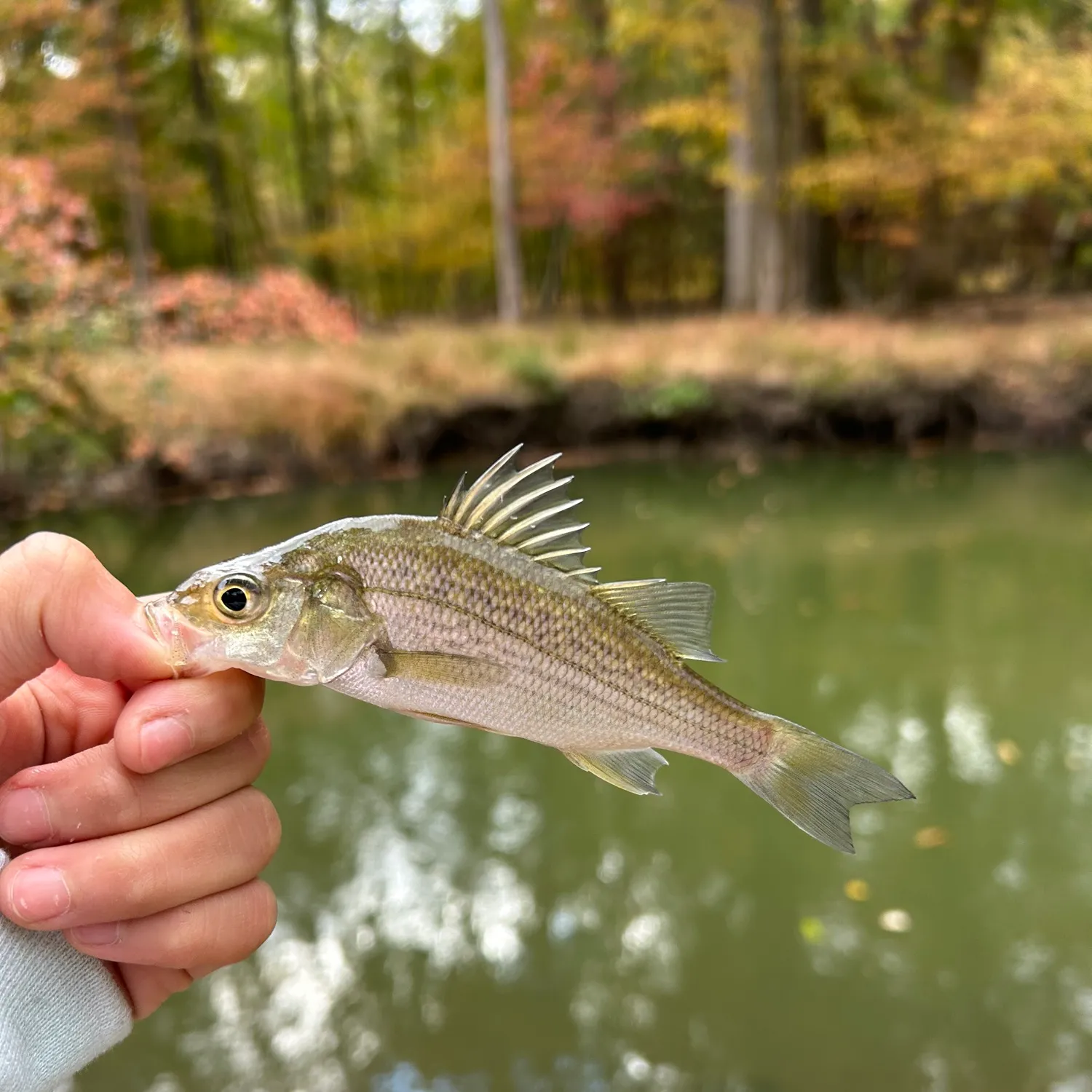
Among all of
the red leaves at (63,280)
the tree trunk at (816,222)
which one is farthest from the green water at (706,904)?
the tree trunk at (816,222)

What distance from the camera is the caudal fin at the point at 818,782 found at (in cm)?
106

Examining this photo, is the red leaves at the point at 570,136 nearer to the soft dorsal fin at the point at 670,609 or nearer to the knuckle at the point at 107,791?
the soft dorsal fin at the point at 670,609

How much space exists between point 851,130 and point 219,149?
11.8 metres

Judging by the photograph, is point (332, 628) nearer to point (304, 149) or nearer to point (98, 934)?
point (98, 934)

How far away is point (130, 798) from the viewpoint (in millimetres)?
1113

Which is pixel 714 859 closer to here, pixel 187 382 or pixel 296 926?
pixel 296 926

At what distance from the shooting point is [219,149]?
17.5 m

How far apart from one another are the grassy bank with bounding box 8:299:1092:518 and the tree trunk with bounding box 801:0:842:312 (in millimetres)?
4755

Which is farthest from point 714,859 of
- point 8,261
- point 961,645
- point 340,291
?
point 340,291

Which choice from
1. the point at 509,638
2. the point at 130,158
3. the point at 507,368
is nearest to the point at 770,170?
the point at 507,368

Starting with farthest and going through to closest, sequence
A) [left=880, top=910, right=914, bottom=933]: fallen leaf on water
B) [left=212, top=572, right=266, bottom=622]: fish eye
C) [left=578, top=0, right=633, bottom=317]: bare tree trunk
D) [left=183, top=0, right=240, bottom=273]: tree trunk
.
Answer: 1. [left=578, top=0, right=633, bottom=317]: bare tree trunk
2. [left=183, top=0, right=240, bottom=273]: tree trunk
3. [left=880, top=910, right=914, bottom=933]: fallen leaf on water
4. [left=212, top=572, right=266, bottom=622]: fish eye

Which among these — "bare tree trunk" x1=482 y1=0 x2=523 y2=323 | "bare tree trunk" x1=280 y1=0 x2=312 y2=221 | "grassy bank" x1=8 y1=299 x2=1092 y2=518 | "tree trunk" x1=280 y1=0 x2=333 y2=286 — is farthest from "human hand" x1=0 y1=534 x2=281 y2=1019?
"bare tree trunk" x1=280 y1=0 x2=312 y2=221

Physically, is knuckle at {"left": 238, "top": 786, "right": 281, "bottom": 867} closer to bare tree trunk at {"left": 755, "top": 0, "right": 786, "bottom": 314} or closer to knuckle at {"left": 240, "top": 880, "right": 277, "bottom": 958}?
knuckle at {"left": 240, "top": 880, "right": 277, "bottom": 958}

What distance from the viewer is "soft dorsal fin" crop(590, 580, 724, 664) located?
3.66 ft
